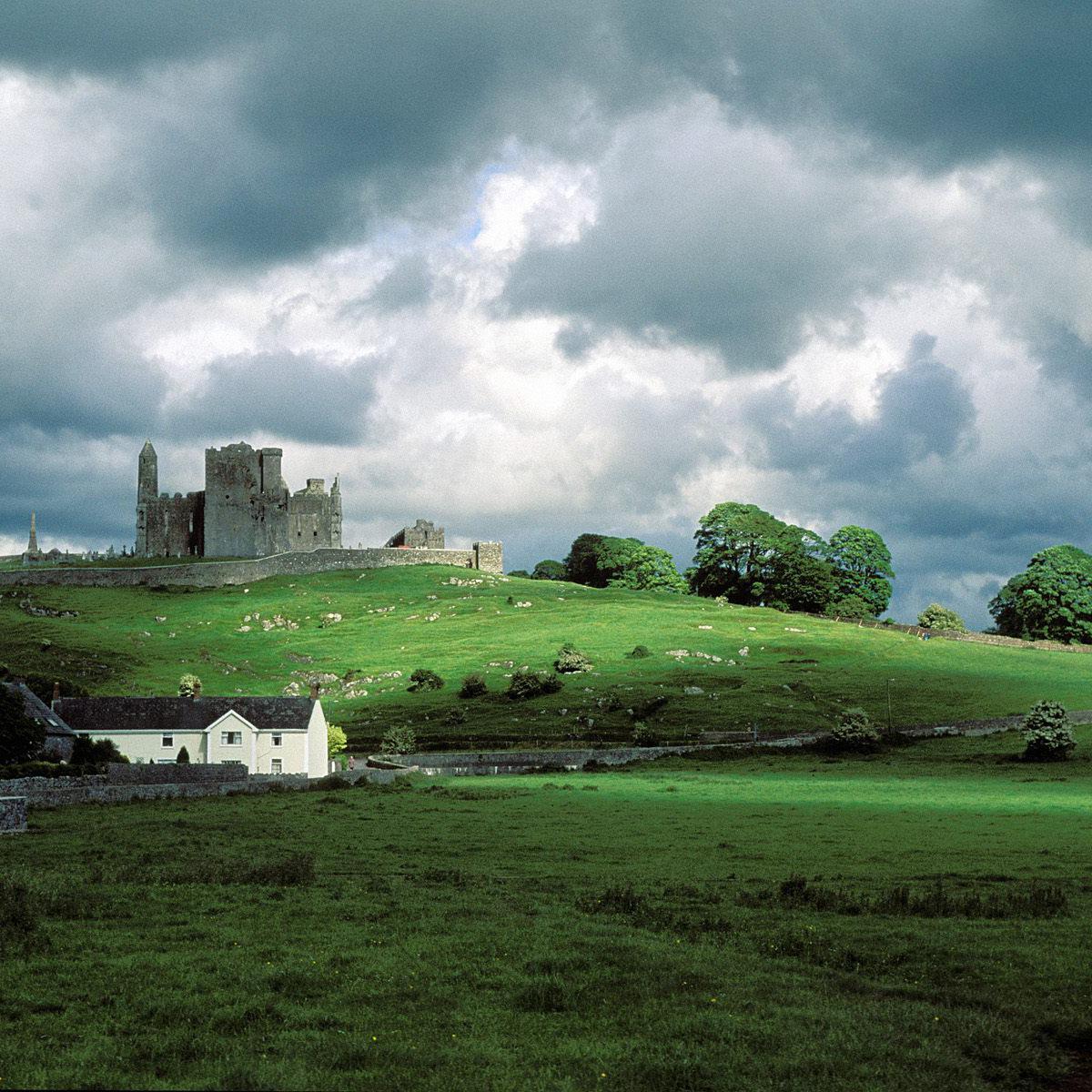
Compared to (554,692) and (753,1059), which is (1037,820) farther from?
(554,692)

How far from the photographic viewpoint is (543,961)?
17.7 m

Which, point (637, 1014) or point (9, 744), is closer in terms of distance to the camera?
point (637, 1014)

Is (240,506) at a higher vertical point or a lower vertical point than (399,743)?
higher

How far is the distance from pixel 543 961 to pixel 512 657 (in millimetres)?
101119

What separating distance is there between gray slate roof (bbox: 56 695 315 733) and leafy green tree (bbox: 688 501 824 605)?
9990 cm

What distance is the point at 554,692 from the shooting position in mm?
102688

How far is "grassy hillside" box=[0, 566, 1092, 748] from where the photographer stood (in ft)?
310

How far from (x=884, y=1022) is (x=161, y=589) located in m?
162

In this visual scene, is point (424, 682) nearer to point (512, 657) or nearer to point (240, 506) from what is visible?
point (512, 657)

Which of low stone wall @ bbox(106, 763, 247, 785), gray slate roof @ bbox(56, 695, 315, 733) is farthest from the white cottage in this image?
low stone wall @ bbox(106, 763, 247, 785)

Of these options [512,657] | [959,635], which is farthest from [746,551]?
[512,657]

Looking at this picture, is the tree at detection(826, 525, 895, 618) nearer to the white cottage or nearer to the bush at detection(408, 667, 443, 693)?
the bush at detection(408, 667, 443, 693)

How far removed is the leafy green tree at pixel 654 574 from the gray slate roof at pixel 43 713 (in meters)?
124

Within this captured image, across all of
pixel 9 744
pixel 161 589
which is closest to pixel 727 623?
pixel 161 589
